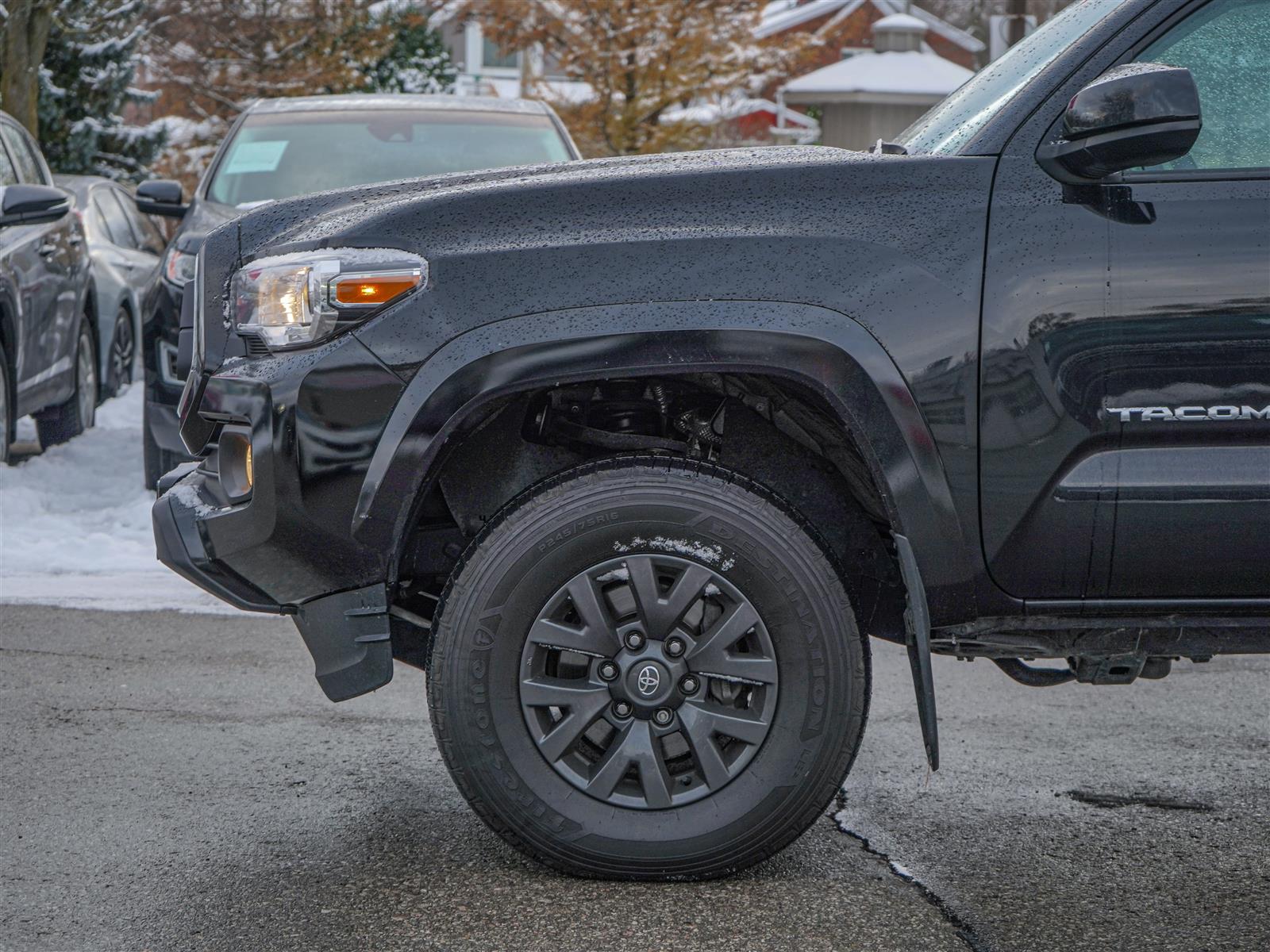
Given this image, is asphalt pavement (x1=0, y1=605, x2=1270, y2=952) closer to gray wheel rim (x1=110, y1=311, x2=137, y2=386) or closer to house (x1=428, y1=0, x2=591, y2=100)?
gray wheel rim (x1=110, y1=311, x2=137, y2=386)

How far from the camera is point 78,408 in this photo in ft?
29.6

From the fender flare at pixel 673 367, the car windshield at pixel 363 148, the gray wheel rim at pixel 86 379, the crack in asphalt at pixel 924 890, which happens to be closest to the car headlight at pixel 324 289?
the fender flare at pixel 673 367

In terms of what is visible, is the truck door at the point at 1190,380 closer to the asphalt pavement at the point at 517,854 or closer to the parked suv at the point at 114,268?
the asphalt pavement at the point at 517,854

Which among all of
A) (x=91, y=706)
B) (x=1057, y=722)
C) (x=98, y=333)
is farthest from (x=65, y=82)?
(x=1057, y=722)

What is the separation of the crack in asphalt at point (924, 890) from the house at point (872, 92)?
12849 mm

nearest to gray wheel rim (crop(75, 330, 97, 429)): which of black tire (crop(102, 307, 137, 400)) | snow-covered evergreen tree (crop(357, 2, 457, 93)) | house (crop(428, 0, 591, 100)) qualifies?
black tire (crop(102, 307, 137, 400))

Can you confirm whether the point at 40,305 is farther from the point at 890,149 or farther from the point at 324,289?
the point at 890,149

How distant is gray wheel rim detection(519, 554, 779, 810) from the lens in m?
3.12

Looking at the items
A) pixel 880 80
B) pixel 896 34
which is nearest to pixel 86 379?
pixel 880 80

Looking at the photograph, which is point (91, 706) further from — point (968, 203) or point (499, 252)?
point (968, 203)

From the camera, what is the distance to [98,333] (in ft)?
31.1

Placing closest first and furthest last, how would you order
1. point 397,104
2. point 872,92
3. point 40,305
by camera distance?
point 397,104 → point 40,305 → point 872,92

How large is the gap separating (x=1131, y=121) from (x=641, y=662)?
55.7 inches

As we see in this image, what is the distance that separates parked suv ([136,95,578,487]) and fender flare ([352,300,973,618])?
3.94 meters
